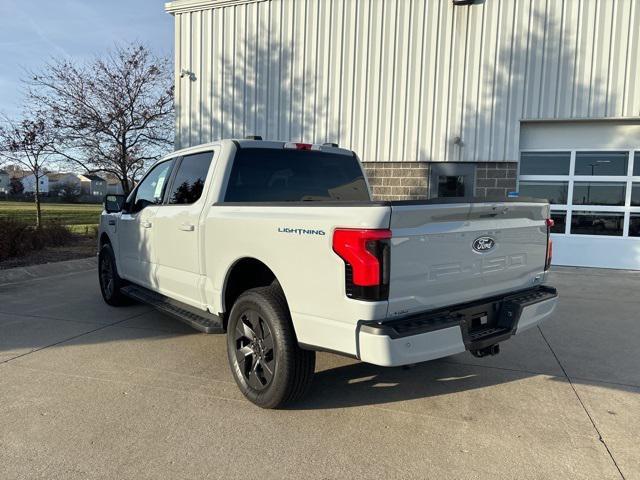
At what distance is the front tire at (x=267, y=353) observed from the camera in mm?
3207

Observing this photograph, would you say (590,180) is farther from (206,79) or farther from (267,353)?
(206,79)

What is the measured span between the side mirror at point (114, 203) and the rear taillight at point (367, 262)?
4224 millimetres

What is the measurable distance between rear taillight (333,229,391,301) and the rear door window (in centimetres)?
161

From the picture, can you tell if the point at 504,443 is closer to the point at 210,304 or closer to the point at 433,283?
the point at 433,283

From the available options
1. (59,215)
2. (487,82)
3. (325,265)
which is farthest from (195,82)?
(59,215)

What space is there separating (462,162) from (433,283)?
7972mm

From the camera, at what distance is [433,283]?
299cm

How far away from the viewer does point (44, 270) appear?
30.1ft

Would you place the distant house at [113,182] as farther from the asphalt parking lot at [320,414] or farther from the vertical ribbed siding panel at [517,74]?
the vertical ribbed siding panel at [517,74]

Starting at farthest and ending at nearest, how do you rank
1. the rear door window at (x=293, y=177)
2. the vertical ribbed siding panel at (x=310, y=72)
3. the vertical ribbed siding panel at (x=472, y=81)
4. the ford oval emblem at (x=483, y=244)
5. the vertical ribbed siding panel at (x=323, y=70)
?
1. the vertical ribbed siding panel at (x=310, y=72)
2. the vertical ribbed siding panel at (x=323, y=70)
3. the vertical ribbed siding panel at (x=472, y=81)
4. the rear door window at (x=293, y=177)
5. the ford oval emblem at (x=483, y=244)

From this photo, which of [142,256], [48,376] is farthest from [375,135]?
[48,376]

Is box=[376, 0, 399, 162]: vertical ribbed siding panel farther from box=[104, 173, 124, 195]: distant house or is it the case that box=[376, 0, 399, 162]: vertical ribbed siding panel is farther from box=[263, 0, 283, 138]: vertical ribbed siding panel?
box=[104, 173, 124, 195]: distant house

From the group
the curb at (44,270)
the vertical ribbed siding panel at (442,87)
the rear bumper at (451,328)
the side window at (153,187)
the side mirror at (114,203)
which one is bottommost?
the curb at (44,270)

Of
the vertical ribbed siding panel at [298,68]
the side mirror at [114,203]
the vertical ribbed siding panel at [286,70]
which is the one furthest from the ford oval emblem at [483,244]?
the vertical ribbed siding panel at [286,70]
